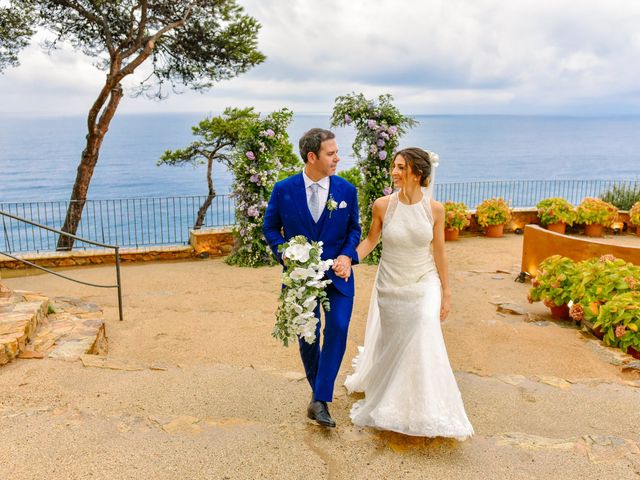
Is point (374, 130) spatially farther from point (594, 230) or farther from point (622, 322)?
point (594, 230)

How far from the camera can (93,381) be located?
4.39 metres

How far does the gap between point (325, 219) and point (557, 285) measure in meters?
4.82

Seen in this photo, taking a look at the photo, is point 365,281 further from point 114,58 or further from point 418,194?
point 114,58

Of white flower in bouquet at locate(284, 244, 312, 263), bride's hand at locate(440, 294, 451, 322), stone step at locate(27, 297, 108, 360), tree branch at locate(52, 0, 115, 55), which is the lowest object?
stone step at locate(27, 297, 108, 360)

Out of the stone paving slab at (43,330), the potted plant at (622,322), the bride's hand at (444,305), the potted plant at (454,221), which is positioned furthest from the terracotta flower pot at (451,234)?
the bride's hand at (444,305)

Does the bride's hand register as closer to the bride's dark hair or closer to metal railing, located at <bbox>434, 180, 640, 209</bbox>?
the bride's dark hair

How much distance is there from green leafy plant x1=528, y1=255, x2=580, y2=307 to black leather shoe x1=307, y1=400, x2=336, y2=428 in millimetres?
4730

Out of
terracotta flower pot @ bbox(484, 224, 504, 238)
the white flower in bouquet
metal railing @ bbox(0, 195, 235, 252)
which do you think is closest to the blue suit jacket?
the white flower in bouquet

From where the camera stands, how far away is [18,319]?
5.45 metres

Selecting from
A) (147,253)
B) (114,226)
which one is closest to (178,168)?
(114,226)

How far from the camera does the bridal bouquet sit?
10.9 ft

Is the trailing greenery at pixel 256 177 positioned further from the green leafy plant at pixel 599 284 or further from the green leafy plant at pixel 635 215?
the green leafy plant at pixel 635 215

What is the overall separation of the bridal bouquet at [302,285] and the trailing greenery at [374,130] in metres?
7.35

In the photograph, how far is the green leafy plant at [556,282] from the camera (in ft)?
23.5
